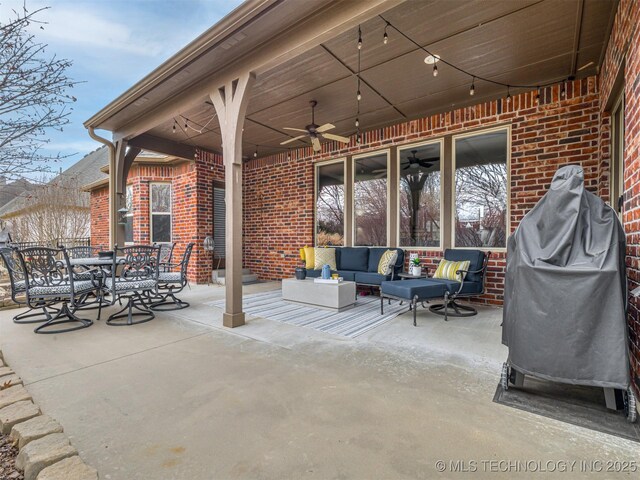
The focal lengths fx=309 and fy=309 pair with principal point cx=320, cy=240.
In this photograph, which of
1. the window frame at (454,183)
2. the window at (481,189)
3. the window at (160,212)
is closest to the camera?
the window frame at (454,183)

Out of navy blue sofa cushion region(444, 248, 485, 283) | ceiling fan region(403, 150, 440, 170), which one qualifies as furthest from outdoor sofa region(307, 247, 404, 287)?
ceiling fan region(403, 150, 440, 170)

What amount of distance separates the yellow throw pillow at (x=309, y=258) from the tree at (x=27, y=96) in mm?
4356

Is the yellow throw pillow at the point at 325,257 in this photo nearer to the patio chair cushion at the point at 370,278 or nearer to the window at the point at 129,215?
the patio chair cushion at the point at 370,278

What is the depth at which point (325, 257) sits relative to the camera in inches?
240

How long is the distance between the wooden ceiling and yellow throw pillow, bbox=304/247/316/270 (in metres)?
2.50

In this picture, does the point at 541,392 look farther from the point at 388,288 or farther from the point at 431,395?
the point at 388,288

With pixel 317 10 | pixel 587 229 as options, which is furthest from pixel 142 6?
pixel 587 229

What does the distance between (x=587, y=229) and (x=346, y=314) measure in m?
2.91

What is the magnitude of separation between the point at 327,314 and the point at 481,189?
3182 millimetres

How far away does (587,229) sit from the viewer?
1.89 metres

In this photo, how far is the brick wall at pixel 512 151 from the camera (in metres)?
4.14

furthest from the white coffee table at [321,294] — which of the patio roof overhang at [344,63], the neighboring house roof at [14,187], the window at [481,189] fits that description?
the neighboring house roof at [14,187]

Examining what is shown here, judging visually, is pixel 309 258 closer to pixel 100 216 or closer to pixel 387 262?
pixel 387 262

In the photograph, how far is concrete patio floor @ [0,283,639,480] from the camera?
4.75 feet
